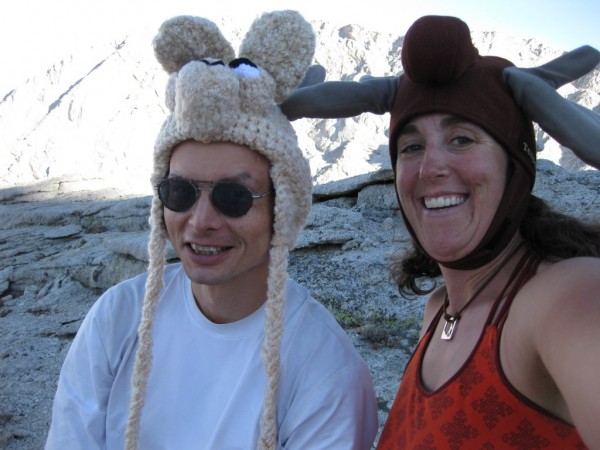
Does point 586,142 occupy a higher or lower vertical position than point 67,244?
higher

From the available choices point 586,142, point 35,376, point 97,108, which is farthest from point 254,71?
point 97,108

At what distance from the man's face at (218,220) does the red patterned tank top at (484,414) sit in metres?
0.73

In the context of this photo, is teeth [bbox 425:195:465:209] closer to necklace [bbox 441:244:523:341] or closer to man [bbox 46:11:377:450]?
necklace [bbox 441:244:523:341]

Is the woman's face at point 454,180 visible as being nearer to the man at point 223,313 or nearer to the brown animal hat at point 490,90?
the brown animal hat at point 490,90

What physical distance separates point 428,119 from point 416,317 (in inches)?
142

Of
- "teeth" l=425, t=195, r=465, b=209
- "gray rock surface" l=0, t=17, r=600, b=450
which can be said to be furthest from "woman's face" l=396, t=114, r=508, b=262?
"gray rock surface" l=0, t=17, r=600, b=450

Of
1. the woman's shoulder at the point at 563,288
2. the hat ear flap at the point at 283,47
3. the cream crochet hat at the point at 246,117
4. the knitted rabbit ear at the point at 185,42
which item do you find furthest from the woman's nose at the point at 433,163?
the knitted rabbit ear at the point at 185,42

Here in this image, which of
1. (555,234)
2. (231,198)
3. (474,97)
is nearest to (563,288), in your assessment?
(555,234)

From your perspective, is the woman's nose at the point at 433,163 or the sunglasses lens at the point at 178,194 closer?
the woman's nose at the point at 433,163

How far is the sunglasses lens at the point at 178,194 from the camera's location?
187 centimetres

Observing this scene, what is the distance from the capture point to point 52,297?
6875 millimetres

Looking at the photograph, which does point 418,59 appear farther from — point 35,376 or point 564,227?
point 35,376

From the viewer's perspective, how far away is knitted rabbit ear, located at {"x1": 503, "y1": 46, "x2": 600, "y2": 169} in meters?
1.39

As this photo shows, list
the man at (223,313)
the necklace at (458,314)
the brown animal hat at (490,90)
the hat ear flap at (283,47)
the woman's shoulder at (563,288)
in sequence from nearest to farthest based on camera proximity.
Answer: the woman's shoulder at (563,288) → the brown animal hat at (490,90) → the necklace at (458,314) → the man at (223,313) → the hat ear flap at (283,47)
